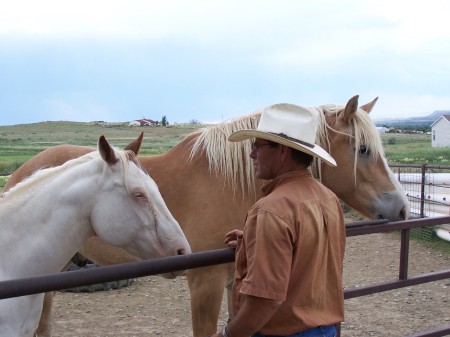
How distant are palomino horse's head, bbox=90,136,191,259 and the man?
61cm

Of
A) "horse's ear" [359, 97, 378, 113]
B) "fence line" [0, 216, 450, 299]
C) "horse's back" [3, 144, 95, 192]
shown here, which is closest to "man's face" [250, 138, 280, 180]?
"fence line" [0, 216, 450, 299]

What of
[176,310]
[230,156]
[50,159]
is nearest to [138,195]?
[230,156]

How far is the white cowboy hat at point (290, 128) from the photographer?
1711mm

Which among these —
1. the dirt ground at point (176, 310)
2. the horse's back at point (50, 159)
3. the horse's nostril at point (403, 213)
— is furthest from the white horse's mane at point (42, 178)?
the dirt ground at point (176, 310)

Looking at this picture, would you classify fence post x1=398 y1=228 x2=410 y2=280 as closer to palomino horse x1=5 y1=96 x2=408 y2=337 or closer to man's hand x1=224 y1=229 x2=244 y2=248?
palomino horse x1=5 y1=96 x2=408 y2=337

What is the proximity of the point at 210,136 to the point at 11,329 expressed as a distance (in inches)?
70.7

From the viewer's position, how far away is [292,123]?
178 centimetres

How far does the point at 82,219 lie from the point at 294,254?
48.3 inches

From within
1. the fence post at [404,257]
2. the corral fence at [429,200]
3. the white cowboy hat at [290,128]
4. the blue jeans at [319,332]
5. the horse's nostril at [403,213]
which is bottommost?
the corral fence at [429,200]

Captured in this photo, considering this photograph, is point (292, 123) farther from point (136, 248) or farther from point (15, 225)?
point (15, 225)

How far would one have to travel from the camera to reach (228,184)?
10.7 ft

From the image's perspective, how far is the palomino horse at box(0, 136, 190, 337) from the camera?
233 centimetres

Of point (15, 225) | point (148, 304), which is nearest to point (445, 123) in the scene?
point (148, 304)

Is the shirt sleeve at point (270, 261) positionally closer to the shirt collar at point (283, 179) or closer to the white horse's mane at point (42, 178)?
the shirt collar at point (283, 179)
